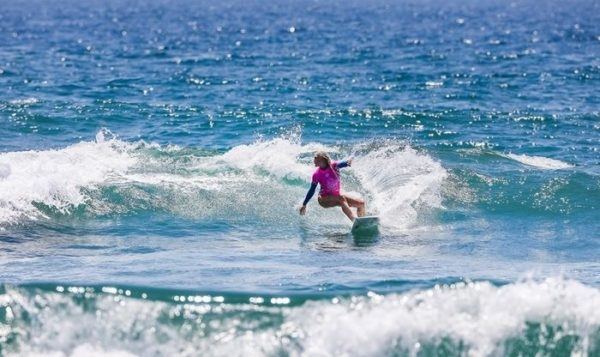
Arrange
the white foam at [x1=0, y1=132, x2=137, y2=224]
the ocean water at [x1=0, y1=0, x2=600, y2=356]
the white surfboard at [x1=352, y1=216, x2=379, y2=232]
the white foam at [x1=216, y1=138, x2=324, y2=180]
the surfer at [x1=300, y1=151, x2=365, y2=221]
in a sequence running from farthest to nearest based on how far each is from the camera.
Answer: the white foam at [x1=216, y1=138, x2=324, y2=180]
the white foam at [x1=0, y1=132, x2=137, y2=224]
the surfer at [x1=300, y1=151, x2=365, y2=221]
the white surfboard at [x1=352, y1=216, x2=379, y2=232]
the ocean water at [x1=0, y1=0, x2=600, y2=356]

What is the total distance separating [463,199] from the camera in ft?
63.3

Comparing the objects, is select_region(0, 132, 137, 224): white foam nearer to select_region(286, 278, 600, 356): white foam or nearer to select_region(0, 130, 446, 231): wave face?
select_region(0, 130, 446, 231): wave face

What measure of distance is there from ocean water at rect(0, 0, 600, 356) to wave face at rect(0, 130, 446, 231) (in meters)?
0.06

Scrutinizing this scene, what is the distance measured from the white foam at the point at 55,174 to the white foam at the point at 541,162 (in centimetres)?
928

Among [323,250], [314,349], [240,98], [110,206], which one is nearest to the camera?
[314,349]

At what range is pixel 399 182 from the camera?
1938cm

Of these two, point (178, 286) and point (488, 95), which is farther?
point (488, 95)

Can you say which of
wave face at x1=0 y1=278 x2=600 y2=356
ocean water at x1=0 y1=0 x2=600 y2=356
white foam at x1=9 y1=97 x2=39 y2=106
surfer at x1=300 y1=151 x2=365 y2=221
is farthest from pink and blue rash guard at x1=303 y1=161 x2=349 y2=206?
white foam at x1=9 y1=97 x2=39 y2=106

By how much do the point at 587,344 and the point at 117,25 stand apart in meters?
74.8

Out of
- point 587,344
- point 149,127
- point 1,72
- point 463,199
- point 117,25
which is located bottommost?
point 587,344

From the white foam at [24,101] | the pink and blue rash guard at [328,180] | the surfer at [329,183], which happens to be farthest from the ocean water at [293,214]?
the pink and blue rash guard at [328,180]

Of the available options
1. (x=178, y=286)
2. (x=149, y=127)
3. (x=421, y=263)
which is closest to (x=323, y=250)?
(x=421, y=263)

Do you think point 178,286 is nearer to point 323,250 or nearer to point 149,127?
point 323,250

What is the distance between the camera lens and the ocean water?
11461 mm
